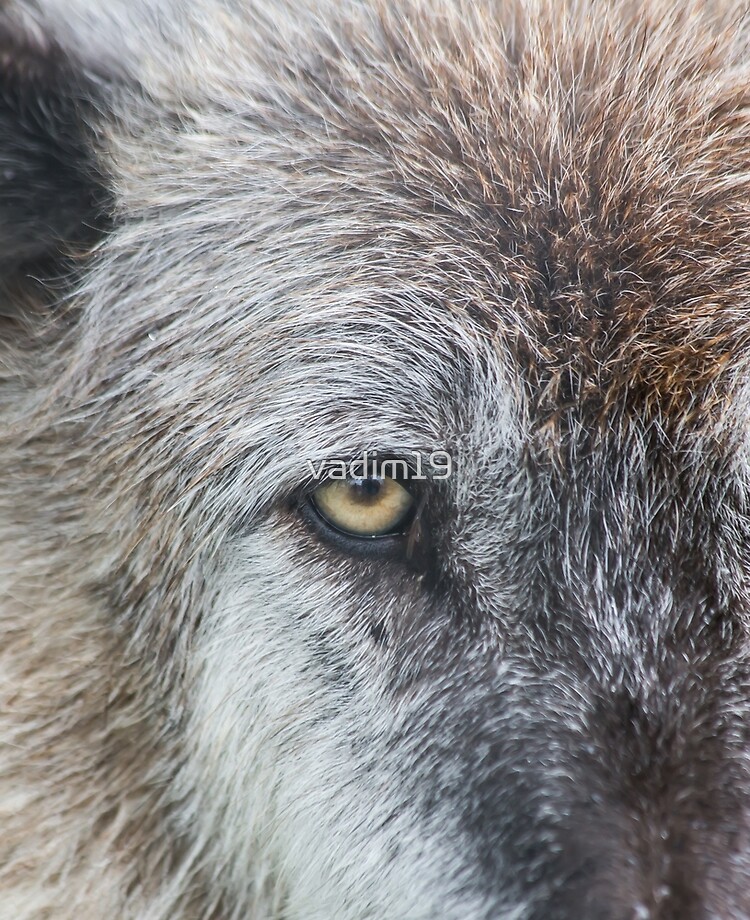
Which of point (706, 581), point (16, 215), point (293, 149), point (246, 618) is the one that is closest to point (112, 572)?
point (246, 618)

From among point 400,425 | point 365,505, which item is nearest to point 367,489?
point 365,505

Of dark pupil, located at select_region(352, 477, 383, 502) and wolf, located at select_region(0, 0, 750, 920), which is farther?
dark pupil, located at select_region(352, 477, 383, 502)

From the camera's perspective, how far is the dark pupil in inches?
93.1

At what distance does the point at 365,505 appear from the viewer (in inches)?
93.6

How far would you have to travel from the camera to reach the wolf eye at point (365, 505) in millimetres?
2369

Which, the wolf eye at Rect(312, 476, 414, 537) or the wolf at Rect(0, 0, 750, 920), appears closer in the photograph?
the wolf at Rect(0, 0, 750, 920)

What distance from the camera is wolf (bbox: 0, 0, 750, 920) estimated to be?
7.39 feet

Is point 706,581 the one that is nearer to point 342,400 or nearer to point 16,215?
point 342,400

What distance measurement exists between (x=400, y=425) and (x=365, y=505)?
202 millimetres

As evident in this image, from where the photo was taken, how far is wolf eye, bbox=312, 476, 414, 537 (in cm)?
237

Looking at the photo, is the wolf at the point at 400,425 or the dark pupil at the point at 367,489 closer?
the wolf at the point at 400,425

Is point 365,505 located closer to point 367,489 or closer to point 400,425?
point 367,489

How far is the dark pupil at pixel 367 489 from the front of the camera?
93.1 inches

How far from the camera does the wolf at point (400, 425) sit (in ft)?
7.39
